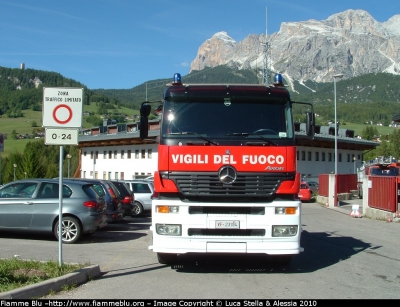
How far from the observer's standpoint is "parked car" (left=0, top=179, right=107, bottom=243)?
12750 millimetres

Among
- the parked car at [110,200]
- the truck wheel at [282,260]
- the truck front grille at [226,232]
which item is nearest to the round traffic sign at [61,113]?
the truck front grille at [226,232]

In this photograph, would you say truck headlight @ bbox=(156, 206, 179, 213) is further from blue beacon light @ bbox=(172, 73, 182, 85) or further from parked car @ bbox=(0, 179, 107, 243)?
parked car @ bbox=(0, 179, 107, 243)

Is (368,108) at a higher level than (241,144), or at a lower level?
higher

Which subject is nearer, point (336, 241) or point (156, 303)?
point (156, 303)

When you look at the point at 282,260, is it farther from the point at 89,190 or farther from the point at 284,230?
the point at 89,190

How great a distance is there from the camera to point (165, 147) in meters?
8.85

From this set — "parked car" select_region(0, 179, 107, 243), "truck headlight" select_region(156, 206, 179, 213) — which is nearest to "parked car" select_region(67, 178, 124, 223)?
"parked car" select_region(0, 179, 107, 243)

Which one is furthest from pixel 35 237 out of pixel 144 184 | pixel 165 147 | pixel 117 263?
pixel 144 184

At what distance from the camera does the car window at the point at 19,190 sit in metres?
13.2

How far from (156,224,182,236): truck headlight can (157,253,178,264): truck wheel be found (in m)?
0.96

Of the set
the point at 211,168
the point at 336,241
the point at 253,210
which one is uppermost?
the point at 211,168

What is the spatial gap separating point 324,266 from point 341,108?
130 metres

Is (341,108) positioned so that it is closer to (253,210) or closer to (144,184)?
(144,184)

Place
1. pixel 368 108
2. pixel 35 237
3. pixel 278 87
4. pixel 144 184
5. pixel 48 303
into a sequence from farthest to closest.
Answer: pixel 368 108
pixel 144 184
pixel 35 237
pixel 278 87
pixel 48 303
